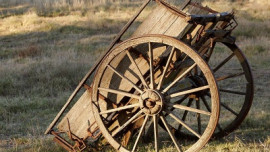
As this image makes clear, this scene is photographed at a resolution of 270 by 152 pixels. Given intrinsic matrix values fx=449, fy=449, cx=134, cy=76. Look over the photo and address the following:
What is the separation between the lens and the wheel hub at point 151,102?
15.6ft

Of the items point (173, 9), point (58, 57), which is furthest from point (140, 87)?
point (58, 57)

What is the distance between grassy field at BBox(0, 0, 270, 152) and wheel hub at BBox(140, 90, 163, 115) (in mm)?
1092

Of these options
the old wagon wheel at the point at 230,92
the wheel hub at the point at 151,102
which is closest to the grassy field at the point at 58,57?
the old wagon wheel at the point at 230,92

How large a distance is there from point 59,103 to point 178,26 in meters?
5.03

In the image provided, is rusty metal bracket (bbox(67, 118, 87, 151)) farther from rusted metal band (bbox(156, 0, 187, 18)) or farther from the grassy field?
rusted metal band (bbox(156, 0, 187, 18))

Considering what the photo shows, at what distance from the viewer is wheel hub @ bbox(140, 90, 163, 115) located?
4742 mm

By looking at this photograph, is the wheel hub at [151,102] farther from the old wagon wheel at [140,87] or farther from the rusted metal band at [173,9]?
the rusted metal band at [173,9]

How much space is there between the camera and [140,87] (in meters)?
5.25

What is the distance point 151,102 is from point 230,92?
63.9 inches

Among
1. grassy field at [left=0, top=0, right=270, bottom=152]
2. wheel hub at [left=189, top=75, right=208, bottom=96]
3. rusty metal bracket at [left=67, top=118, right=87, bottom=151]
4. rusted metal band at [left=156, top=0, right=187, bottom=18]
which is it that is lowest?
grassy field at [left=0, top=0, right=270, bottom=152]

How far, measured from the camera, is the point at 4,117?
8492mm

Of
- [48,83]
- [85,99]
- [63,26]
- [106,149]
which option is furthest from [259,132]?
[63,26]

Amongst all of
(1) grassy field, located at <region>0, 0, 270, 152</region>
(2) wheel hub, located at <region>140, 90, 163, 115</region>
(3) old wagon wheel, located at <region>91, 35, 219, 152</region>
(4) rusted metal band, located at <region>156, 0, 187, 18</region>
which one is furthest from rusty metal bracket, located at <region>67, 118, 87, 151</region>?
(4) rusted metal band, located at <region>156, 0, 187, 18</region>

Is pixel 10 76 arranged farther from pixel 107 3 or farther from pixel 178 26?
pixel 107 3
